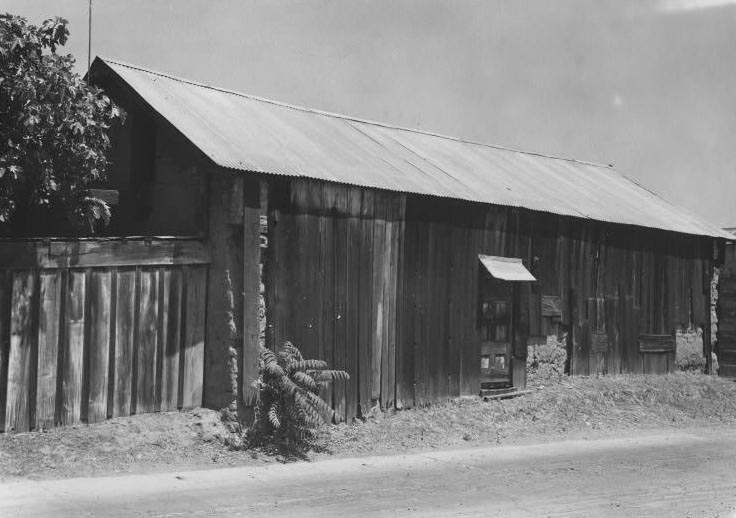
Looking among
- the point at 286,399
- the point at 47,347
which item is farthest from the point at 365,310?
the point at 47,347

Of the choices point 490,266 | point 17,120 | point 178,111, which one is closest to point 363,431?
point 490,266

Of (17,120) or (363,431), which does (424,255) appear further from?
(17,120)

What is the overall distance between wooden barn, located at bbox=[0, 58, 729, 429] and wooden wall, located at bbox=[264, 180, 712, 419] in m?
0.03

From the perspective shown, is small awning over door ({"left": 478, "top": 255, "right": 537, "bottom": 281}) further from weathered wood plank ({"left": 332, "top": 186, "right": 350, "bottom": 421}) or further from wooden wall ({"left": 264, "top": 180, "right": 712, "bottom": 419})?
weathered wood plank ({"left": 332, "top": 186, "right": 350, "bottom": 421})

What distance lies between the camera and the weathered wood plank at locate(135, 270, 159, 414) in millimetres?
10977

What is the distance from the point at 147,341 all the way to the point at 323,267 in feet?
9.87

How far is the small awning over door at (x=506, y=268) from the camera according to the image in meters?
15.8

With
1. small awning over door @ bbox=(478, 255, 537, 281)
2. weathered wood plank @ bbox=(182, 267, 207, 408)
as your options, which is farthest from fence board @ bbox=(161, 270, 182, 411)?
small awning over door @ bbox=(478, 255, 537, 281)

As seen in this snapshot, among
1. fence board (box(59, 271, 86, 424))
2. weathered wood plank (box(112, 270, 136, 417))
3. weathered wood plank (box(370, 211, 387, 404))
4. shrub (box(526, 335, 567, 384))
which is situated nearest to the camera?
fence board (box(59, 271, 86, 424))

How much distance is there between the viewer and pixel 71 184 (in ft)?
36.0

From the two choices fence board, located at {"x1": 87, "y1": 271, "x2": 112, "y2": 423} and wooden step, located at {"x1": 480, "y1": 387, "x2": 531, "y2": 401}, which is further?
wooden step, located at {"x1": 480, "y1": 387, "x2": 531, "y2": 401}

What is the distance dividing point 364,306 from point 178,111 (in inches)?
153

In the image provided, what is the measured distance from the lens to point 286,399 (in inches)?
471

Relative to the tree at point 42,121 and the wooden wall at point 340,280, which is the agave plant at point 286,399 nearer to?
the wooden wall at point 340,280
